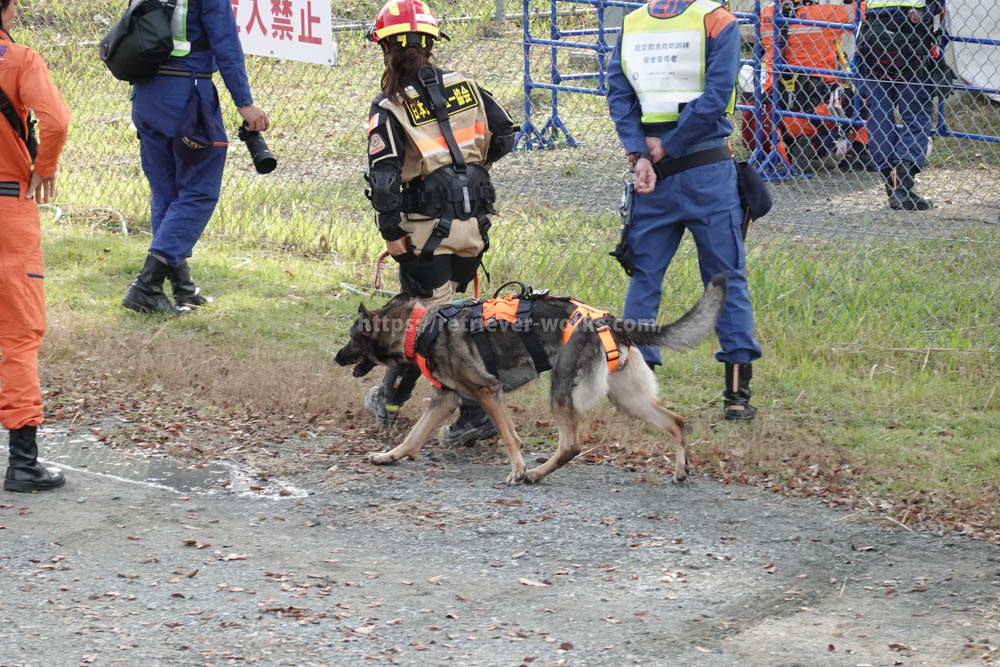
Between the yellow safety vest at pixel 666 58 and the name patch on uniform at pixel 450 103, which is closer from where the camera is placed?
the name patch on uniform at pixel 450 103

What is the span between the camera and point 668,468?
5.43 m

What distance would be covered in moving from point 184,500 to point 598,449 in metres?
1.96

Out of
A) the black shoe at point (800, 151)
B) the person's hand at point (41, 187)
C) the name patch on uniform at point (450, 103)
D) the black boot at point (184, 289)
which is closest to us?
the person's hand at point (41, 187)

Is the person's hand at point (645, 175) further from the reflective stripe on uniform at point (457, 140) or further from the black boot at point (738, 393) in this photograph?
the black boot at point (738, 393)

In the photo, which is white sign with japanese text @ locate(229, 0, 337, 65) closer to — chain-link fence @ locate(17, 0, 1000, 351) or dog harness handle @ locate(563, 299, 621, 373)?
chain-link fence @ locate(17, 0, 1000, 351)

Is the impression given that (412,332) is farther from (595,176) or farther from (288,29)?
(595,176)

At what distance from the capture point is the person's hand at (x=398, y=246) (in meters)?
5.55

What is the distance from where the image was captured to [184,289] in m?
7.91

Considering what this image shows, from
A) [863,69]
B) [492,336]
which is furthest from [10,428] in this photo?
[863,69]

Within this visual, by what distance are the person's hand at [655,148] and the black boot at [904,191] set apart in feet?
13.3

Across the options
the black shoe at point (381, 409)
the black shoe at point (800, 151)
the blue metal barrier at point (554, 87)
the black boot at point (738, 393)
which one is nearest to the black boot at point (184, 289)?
the black shoe at point (381, 409)

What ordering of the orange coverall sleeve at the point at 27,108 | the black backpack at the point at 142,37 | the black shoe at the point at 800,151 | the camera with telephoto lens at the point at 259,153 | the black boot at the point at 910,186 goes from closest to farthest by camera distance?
the orange coverall sleeve at the point at 27,108
the black backpack at the point at 142,37
the camera with telephoto lens at the point at 259,153
the black boot at the point at 910,186
the black shoe at the point at 800,151

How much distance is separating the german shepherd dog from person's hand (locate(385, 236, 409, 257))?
0.26 metres

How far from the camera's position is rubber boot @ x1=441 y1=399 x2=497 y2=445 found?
18.8 feet
